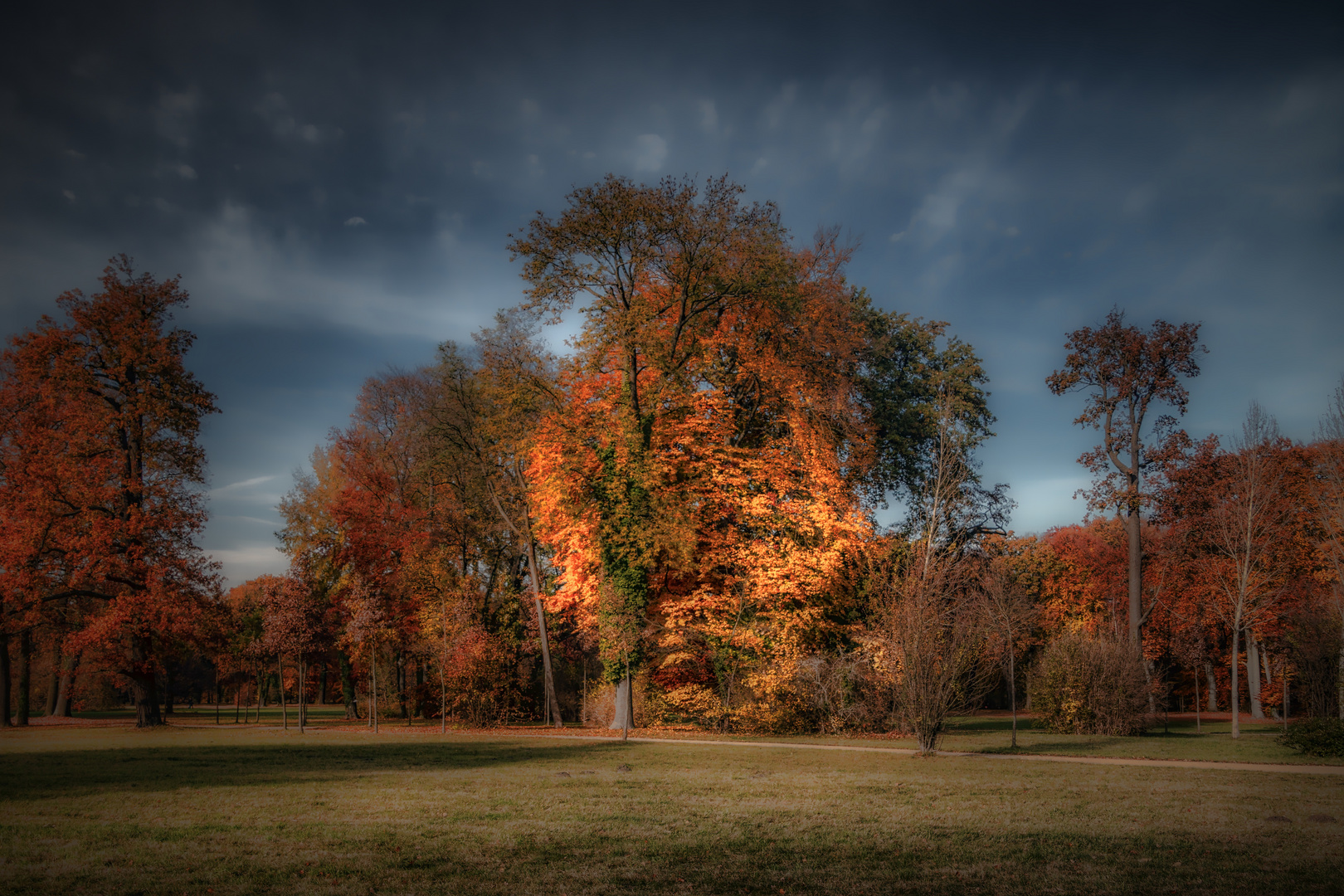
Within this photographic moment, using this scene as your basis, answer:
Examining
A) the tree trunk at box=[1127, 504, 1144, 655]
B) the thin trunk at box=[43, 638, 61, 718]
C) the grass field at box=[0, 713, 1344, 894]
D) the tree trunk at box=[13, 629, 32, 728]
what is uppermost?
the tree trunk at box=[1127, 504, 1144, 655]

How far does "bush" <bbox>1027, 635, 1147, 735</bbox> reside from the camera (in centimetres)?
1950

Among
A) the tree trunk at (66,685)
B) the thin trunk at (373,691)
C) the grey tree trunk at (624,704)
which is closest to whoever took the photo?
the thin trunk at (373,691)

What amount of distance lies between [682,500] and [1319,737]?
51.3ft

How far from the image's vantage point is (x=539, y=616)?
27.8 m

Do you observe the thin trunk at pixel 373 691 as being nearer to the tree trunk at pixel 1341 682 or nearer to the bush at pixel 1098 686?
the bush at pixel 1098 686

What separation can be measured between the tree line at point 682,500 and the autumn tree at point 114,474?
94 millimetres

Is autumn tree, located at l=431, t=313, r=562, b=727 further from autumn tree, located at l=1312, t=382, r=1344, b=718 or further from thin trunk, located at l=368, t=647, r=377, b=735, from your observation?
autumn tree, located at l=1312, t=382, r=1344, b=718

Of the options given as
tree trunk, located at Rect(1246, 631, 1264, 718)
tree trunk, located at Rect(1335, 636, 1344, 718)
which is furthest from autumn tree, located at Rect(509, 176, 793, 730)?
tree trunk, located at Rect(1246, 631, 1264, 718)

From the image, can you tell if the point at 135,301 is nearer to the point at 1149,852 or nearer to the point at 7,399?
the point at 7,399

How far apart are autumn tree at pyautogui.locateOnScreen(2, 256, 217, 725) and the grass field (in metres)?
12.5

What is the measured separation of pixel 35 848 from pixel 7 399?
80.8 feet

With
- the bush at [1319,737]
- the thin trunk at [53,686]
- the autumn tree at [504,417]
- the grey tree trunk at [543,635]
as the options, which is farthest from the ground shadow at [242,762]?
the thin trunk at [53,686]

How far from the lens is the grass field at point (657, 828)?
19.5 ft

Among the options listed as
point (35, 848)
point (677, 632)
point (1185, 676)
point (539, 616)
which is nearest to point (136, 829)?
point (35, 848)
